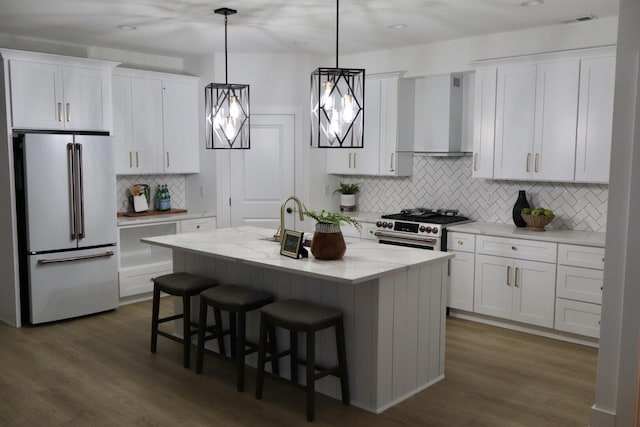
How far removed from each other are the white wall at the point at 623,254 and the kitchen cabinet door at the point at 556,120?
6.12ft

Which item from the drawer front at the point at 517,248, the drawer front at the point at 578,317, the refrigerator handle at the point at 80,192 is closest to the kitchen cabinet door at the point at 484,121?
the drawer front at the point at 517,248

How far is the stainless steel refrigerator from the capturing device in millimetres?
4988

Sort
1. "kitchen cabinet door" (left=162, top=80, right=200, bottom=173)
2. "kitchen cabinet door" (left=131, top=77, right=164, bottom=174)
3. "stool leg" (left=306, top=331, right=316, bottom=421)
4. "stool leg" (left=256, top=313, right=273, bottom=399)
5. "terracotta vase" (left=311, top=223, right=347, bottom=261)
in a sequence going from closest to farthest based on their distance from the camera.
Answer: "stool leg" (left=306, top=331, right=316, bottom=421)
"stool leg" (left=256, top=313, right=273, bottom=399)
"terracotta vase" (left=311, top=223, right=347, bottom=261)
"kitchen cabinet door" (left=131, top=77, right=164, bottom=174)
"kitchen cabinet door" (left=162, top=80, right=200, bottom=173)

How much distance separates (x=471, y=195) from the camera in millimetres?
5832

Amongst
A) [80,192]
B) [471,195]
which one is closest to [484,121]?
[471,195]

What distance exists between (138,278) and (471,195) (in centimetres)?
349

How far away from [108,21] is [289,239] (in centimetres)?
255

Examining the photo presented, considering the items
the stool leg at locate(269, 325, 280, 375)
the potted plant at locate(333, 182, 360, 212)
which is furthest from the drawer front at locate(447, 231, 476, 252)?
the stool leg at locate(269, 325, 280, 375)

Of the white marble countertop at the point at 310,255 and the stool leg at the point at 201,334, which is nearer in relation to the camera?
the white marble countertop at the point at 310,255

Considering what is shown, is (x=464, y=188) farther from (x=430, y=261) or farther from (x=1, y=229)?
(x=1, y=229)

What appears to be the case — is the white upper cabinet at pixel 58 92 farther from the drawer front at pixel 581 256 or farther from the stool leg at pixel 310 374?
the drawer front at pixel 581 256

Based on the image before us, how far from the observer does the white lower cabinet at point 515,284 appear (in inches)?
189

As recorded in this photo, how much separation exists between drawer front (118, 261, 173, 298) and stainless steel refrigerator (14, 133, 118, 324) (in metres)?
0.26

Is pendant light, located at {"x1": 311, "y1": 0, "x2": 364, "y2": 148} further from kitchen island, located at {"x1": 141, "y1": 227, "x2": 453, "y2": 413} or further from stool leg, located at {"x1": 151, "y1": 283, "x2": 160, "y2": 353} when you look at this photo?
stool leg, located at {"x1": 151, "y1": 283, "x2": 160, "y2": 353}
